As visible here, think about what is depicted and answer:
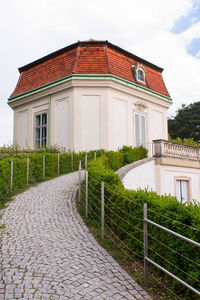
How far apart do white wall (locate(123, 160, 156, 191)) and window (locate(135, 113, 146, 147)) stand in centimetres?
585

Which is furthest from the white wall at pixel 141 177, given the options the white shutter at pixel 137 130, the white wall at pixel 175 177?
the white shutter at pixel 137 130

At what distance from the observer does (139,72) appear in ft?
70.9

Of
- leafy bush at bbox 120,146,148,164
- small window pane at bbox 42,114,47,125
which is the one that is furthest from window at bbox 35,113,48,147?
leafy bush at bbox 120,146,148,164

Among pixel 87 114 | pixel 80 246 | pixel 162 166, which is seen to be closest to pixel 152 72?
pixel 87 114

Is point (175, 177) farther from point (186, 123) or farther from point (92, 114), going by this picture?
point (186, 123)

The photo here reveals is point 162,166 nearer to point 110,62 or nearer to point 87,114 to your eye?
point 87,114

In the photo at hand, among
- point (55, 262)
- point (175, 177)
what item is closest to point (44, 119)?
point (175, 177)

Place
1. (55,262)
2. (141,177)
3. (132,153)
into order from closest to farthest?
(55,262)
(141,177)
(132,153)

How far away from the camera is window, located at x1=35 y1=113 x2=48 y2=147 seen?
68.7ft

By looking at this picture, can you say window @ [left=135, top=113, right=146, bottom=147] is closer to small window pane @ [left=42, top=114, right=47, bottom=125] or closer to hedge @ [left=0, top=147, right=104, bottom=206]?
hedge @ [left=0, top=147, right=104, bottom=206]

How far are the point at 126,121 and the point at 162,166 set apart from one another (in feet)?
18.8

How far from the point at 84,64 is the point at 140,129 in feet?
19.6

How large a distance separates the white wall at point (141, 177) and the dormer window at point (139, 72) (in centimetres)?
848

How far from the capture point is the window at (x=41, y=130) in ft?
68.7
